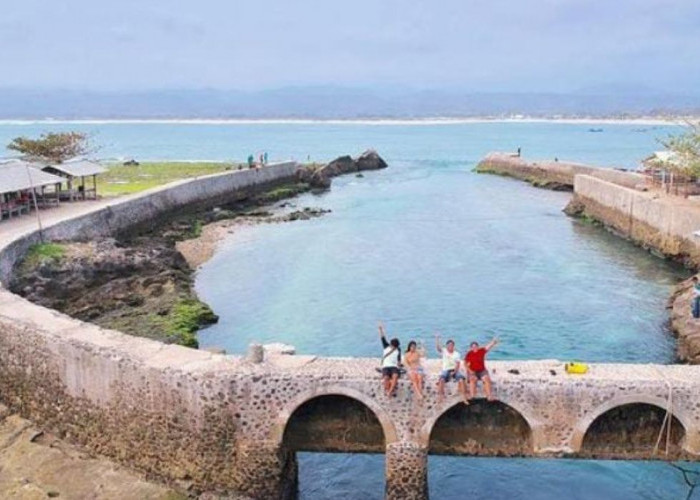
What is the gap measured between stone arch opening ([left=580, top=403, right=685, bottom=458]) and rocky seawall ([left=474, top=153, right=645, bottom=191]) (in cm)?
4127

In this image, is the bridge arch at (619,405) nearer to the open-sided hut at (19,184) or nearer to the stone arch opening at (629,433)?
the stone arch opening at (629,433)

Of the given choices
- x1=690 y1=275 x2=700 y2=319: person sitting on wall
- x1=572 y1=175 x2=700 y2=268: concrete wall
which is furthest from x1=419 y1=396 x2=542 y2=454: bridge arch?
x1=572 y1=175 x2=700 y2=268: concrete wall

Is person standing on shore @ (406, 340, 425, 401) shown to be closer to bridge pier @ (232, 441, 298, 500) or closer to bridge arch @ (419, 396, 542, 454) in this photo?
bridge arch @ (419, 396, 542, 454)

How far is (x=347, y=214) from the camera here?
60.3m

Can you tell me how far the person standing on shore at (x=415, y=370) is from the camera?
1747cm

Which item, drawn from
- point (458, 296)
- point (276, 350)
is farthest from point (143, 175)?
point (276, 350)

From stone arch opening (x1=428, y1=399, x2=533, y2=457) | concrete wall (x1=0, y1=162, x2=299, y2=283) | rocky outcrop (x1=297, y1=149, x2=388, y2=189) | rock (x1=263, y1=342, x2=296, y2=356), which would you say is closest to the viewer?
stone arch opening (x1=428, y1=399, x2=533, y2=457)

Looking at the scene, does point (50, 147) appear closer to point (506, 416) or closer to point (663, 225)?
point (663, 225)

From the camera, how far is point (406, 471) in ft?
57.4

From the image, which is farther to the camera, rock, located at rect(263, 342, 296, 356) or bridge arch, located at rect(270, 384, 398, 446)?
rock, located at rect(263, 342, 296, 356)

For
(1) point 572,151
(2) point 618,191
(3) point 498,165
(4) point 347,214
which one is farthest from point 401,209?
(1) point 572,151

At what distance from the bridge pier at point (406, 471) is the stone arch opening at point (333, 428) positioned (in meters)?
0.80

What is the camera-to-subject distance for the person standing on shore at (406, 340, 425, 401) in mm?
17469

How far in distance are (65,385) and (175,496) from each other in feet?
14.4
